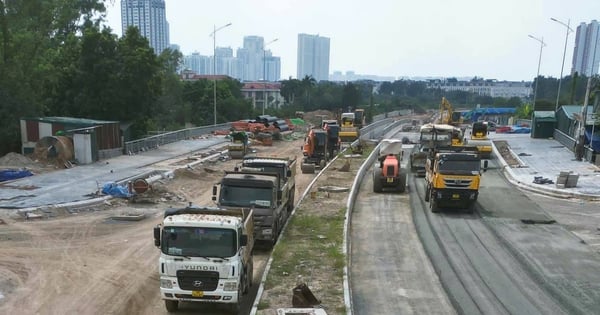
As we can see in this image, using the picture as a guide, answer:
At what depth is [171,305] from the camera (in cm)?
1298

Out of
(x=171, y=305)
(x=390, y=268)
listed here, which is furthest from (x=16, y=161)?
(x=390, y=268)

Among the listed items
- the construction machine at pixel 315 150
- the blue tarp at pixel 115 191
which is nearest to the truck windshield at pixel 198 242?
the blue tarp at pixel 115 191

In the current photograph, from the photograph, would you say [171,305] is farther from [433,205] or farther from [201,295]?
[433,205]

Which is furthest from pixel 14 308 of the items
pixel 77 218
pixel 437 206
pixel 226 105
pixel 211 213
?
pixel 226 105

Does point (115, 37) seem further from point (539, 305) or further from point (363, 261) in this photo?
point (539, 305)

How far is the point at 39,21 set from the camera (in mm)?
44156

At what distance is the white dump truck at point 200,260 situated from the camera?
40.3 ft

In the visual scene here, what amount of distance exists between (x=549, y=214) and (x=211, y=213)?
58.8ft

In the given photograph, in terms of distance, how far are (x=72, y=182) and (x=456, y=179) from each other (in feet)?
65.9

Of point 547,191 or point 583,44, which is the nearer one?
point 547,191

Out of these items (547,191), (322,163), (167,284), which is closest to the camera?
(167,284)

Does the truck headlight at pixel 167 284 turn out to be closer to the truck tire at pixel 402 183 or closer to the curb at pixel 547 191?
the truck tire at pixel 402 183

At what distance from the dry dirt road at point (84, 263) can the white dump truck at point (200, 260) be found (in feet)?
4.02

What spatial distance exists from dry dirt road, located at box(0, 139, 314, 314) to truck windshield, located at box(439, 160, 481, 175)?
992 cm
